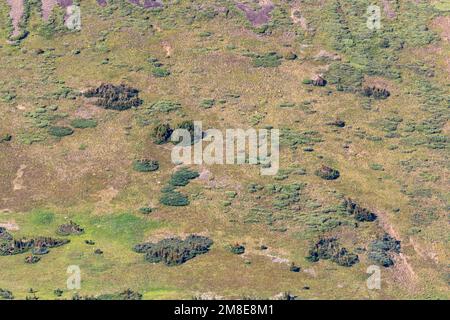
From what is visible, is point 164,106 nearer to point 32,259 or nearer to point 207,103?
point 207,103

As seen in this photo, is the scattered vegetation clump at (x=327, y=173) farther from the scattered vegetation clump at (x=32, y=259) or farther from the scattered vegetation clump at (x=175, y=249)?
the scattered vegetation clump at (x=32, y=259)

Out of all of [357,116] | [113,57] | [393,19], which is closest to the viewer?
[357,116]

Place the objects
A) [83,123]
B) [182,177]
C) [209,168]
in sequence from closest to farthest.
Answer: [182,177] → [209,168] → [83,123]

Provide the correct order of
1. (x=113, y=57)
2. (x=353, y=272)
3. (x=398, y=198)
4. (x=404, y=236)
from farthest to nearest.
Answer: (x=113, y=57) < (x=398, y=198) < (x=404, y=236) < (x=353, y=272)

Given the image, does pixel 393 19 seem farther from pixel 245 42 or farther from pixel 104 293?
pixel 104 293

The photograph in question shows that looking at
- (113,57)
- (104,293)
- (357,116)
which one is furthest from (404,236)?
(113,57)

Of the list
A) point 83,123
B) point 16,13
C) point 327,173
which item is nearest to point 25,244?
point 83,123

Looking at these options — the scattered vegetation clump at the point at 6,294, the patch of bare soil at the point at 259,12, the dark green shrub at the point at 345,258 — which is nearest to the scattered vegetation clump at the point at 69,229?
the scattered vegetation clump at the point at 6,294
